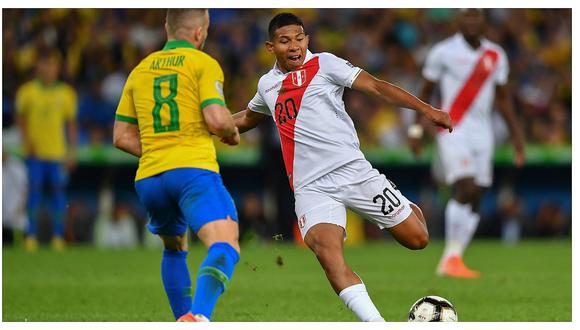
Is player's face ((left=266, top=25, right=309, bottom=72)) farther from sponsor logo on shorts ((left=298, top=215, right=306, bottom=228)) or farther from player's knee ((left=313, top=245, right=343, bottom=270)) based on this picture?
player's knee ((left=313, top=245, right=343, bottom=270))

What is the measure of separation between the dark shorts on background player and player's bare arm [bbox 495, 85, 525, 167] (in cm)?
616

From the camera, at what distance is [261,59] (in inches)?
792

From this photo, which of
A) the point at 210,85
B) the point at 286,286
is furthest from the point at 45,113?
the point at 210,85

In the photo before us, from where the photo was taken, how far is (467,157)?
39.2ft

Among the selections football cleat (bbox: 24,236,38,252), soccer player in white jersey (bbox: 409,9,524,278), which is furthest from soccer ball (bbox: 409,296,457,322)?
football cleat (bbox: 24,236,38,252)

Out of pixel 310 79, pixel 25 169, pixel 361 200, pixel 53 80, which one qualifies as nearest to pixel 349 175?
pixel 361 200

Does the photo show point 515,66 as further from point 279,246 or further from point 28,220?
point 28,220

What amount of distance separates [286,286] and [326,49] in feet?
33.0

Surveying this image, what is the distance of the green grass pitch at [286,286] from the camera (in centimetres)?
832

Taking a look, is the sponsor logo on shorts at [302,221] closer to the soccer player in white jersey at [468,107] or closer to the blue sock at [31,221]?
the soccer player in white jersey at [468,107]

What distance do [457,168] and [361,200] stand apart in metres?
4.92

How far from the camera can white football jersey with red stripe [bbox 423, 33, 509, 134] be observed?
11.9 meters

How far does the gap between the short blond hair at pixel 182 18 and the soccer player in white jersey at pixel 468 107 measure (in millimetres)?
5671

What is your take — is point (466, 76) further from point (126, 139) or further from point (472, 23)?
point (126, 139)
